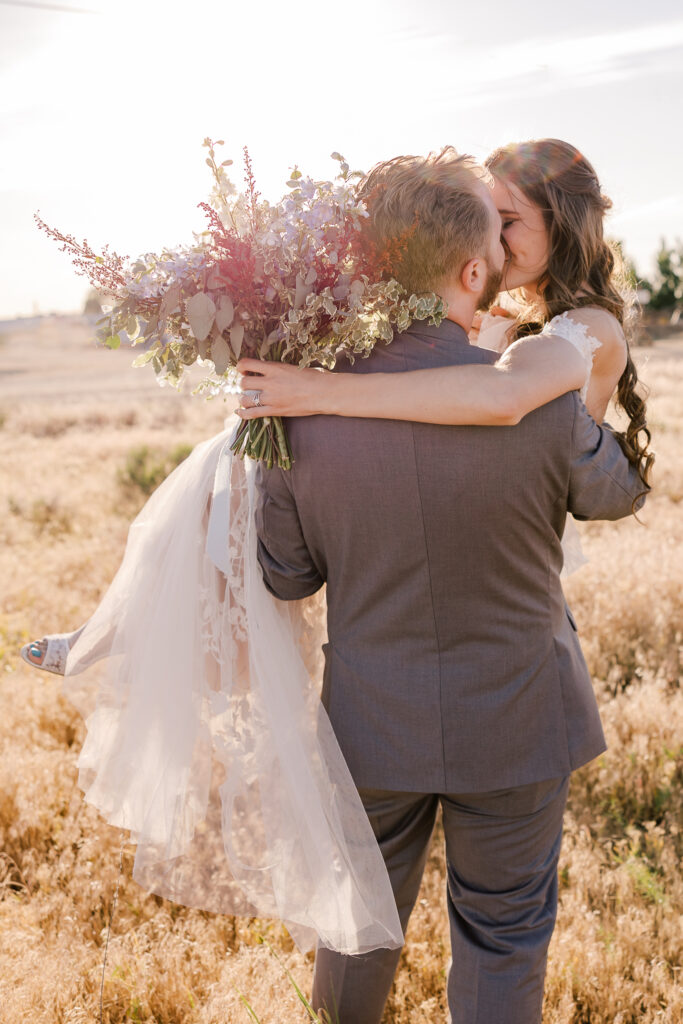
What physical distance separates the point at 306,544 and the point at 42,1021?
5.42ft

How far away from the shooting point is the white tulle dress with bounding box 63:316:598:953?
202 cm

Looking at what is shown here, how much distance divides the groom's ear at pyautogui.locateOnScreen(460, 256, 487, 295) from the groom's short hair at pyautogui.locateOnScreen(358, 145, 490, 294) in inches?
0.6

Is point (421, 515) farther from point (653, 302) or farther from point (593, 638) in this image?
point (653, 302)

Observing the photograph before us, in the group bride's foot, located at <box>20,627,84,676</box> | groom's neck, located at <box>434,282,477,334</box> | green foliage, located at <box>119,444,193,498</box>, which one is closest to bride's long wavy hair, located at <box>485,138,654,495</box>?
groom's neck, located at <box>434,282,477,334</box>

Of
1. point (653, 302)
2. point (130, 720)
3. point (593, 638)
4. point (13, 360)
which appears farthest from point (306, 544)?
point (13, 360)

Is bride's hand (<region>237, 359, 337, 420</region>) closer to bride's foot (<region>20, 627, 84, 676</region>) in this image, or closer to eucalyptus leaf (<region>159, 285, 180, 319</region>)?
eucalyptus leaf (<region>159, 285, 180, 319</region>)

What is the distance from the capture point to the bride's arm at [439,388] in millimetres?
1660

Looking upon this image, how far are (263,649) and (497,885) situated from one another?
2.69 ft

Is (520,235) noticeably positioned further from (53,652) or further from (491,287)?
(53,652)

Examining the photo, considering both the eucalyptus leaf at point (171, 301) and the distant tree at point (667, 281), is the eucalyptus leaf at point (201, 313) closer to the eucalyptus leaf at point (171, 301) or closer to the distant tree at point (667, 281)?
the eucalyptus leaf at point (171, 301)

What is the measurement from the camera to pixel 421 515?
1.75m

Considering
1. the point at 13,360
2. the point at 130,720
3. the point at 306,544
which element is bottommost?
the point at 13,360

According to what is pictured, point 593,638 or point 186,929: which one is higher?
point 186,929

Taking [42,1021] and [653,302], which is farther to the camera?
[653,302]
